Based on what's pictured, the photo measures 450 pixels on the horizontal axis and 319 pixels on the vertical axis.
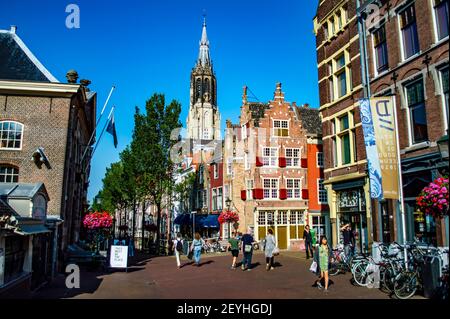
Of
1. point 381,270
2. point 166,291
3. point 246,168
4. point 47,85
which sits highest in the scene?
point 47,85

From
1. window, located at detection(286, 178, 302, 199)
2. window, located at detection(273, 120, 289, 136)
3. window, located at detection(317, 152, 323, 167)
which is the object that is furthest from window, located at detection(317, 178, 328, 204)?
window, located at detection(273, 120, 289, 136)

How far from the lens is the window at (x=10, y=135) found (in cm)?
1936

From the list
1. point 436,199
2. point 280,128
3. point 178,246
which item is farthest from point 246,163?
point 436,199

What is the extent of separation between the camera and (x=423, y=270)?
10484mm

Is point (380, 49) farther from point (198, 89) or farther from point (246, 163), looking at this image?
point (198, 89)

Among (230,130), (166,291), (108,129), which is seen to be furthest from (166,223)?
(166,291)

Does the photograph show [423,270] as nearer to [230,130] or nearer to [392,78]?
[392,78]

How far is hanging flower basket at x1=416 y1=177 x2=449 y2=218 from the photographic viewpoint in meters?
9.05

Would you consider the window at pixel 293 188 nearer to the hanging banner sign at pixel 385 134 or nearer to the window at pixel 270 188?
the window at pixel 270 188

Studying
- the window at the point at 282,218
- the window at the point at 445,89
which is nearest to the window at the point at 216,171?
the window at the point at 282,218

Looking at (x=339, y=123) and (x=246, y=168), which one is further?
(x=246, y=168)

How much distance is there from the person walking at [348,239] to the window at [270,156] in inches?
624
